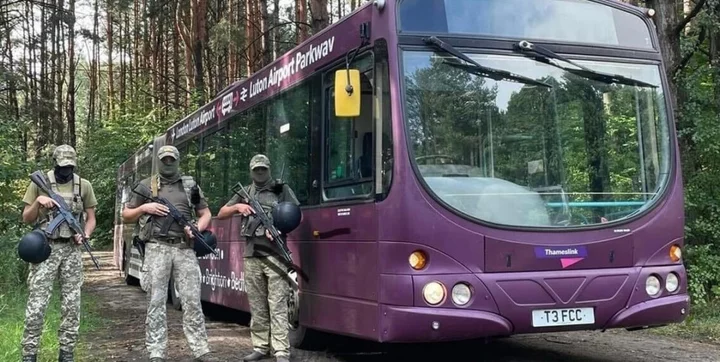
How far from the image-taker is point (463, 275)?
16.4 ft

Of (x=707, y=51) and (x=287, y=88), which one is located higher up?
(x=707, y=51)

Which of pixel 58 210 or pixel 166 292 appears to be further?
pixel 166 292

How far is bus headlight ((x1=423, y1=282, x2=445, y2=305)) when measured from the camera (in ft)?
16.2

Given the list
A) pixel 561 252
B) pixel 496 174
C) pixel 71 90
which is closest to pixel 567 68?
pixel 496 174

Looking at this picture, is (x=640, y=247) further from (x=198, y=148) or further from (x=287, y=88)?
(x=198, y=148)

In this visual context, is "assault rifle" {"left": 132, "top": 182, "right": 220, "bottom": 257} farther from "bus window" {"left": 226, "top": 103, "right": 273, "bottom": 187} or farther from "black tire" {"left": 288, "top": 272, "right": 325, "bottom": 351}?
"bus window" {"left": 226, "top": 103, "right": 273, "bottom": 187}

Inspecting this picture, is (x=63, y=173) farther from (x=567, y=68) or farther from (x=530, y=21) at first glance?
(x=567, y=68)

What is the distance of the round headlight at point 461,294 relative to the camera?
4.98 m

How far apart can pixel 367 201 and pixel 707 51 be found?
28.2 feet

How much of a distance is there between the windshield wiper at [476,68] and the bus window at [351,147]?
540 mm

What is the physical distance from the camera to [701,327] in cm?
827

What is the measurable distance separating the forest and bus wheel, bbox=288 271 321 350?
2.29 meters

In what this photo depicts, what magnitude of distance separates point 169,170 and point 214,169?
3.40 metres

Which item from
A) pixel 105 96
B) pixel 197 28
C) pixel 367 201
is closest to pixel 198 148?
pixel 367 201
